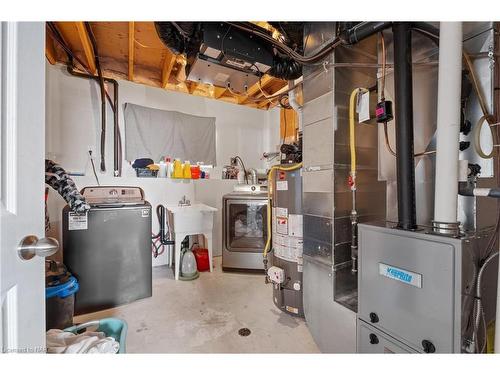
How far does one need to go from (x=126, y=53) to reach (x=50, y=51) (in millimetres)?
728

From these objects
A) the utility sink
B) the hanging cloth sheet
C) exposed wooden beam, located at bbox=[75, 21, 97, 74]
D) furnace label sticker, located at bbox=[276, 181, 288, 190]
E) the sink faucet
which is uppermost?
exposed wooden beam, located at bbox=[75, 21, 97, 74]

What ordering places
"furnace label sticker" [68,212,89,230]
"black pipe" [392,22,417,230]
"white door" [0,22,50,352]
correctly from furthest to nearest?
"furnace label sticker" [68,212,89,230] < "black pipe" [392,22,417,230] < "white door" [0,22,50,352]

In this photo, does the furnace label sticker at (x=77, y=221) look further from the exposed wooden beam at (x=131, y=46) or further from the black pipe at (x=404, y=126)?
the black pipe at (x=404, y=126)

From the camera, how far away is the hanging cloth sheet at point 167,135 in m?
2.92

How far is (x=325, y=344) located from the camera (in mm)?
1477

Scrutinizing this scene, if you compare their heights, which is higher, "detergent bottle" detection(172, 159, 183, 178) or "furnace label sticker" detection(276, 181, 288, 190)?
"detergent bottle" detection(172, 159, 183, 178)

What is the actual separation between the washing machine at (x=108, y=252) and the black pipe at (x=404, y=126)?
206cm

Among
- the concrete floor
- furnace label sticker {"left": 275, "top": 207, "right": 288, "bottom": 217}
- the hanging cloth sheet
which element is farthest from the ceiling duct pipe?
the hanging cloth sheet

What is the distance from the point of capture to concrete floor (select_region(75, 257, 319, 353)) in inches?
60.4

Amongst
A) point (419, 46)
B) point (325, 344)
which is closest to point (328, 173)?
point (419, 46)

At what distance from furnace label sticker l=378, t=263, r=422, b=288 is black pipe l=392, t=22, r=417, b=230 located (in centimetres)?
21

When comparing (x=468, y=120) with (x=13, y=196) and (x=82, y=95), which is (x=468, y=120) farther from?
(x=82, y=95)

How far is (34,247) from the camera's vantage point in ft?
1.94

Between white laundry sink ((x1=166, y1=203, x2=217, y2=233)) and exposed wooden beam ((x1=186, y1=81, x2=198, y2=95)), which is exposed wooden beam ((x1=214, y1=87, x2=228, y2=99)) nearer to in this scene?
exposed wooden beam ((x1=186, y1=81, x2=198, y2=95))
